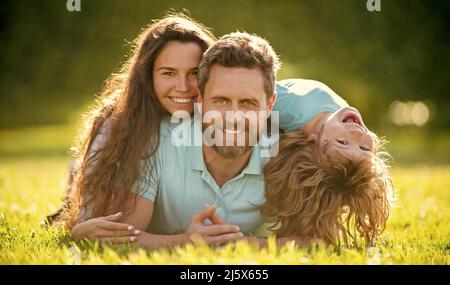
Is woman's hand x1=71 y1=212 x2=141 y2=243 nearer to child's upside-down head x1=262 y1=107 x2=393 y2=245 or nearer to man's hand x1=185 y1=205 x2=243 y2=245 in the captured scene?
man's hand x1=185 y1=205 x2=243 y2=245

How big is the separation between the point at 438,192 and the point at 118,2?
5865 mm

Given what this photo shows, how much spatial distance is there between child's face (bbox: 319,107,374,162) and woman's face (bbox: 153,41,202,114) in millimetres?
956

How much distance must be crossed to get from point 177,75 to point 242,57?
0.67 meters

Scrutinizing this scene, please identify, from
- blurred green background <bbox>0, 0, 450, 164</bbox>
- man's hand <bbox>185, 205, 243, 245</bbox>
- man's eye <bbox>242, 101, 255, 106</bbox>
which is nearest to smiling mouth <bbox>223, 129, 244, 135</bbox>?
man's eye <bbox>242, 101, 255, 106</bbox>

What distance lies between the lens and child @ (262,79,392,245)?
12.6 feet

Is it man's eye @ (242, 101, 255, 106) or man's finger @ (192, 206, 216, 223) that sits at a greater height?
man's eye @ (242, 101, 255, 106)

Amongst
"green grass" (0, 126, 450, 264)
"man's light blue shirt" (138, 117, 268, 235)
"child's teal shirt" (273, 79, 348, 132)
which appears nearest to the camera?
"green grass" (0, 126, 450, 264)

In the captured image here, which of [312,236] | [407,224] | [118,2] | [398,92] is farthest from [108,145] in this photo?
[398,92]

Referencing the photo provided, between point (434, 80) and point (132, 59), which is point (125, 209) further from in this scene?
point (434, 80)

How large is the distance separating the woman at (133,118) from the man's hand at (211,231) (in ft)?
1.66

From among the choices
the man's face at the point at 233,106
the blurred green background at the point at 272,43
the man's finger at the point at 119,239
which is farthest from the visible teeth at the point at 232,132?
the blurred green background at the point at 272,43

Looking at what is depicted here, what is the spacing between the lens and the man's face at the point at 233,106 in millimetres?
3768

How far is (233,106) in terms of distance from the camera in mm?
3771

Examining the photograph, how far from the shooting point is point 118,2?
10.2 metres
